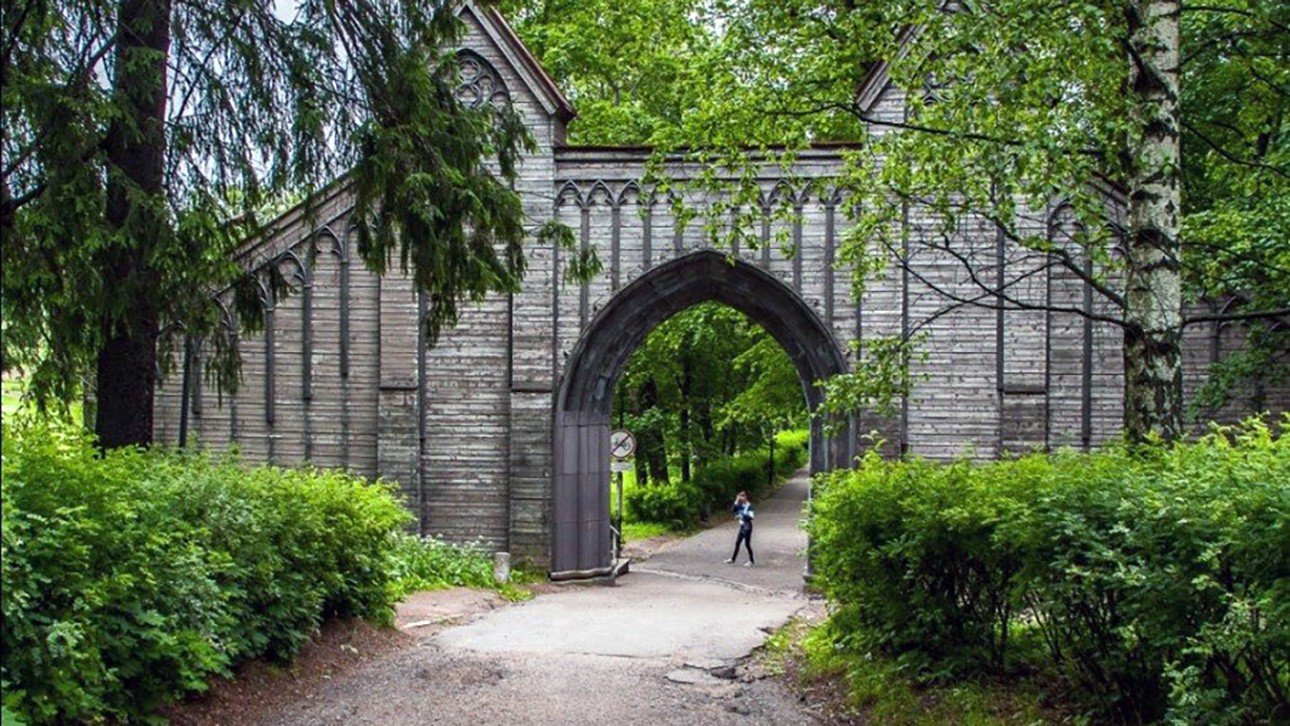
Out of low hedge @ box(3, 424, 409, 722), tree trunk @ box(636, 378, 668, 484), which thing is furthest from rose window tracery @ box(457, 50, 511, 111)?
tree trunk @ box(636, 378, 668, 484)

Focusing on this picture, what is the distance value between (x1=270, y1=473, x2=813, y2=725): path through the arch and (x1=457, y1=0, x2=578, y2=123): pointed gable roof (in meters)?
7.07

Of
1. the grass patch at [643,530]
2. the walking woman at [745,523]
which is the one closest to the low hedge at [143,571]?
the walking woman at [745,523]

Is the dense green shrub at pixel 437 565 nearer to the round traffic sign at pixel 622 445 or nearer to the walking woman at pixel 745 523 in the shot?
the round traffic sign at pixel 622 445

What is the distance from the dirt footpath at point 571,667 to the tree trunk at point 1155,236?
3.26 metres

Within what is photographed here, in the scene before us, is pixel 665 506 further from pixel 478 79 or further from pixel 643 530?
pixel 478 79

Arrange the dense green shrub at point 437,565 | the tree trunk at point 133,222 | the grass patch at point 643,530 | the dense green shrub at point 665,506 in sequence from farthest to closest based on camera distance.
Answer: the dense green shrub at point 665,506 < the grass patch at point 643,530 < the dense green shrub at point 437,565 < the tree trunk at point 133,222

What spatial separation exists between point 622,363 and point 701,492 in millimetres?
15142

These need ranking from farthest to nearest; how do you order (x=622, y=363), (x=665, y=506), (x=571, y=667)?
1. (x=665, y=506)
2. (x=622, y=363)
3. (x=571, y=667)

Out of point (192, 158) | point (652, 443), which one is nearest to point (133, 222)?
point (192, 158)

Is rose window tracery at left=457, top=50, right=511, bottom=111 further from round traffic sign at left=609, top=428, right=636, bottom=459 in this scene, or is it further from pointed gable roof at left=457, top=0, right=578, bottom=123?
round traffic sign at left=609, top=428, right=636, bottom=459

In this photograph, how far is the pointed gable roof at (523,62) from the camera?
1753 cm

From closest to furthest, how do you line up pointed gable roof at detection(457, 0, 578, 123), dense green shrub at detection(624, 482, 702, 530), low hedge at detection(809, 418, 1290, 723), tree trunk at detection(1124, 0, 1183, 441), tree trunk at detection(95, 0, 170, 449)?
low hedge at detection(809, 418, 1290, 723) < tree trunk at detection(1124, 0, 1183, 441) < tree trunk at detection(95, 0, 170, 449) < pointed gable roof at detection(457, 0, 578, 123) < dense green shrub at detection(624, 482, 702, 530)

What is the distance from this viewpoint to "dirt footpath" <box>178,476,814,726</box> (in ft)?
27.7

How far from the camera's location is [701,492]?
32.9 meters
